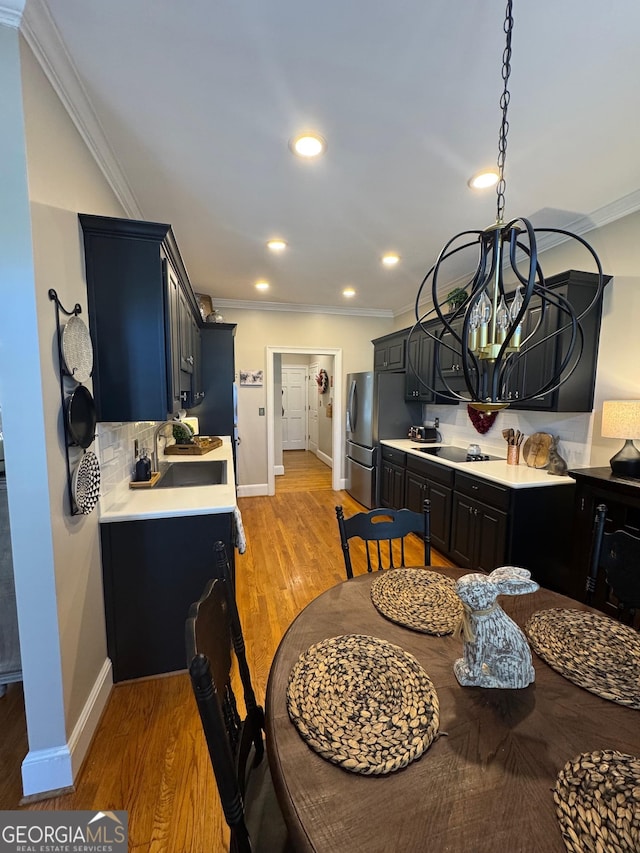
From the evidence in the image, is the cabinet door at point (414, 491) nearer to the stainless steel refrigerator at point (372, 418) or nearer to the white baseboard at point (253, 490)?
the stainless steel refrigerator at point (372, 418)

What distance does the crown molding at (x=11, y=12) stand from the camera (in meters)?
1.05

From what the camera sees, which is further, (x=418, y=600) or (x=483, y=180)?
(x=483, y=180)

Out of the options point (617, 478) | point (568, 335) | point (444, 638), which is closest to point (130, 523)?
point (444, 638)

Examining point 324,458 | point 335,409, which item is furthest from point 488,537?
point 324,458

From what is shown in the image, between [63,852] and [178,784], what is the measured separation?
1.25ft

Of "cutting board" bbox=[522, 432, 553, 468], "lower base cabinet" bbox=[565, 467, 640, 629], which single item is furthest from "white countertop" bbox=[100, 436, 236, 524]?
"cutting board" bbox=[522, 432, 553, 468]

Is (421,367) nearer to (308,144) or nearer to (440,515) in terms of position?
(440,515)

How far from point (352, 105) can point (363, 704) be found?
2146 mm

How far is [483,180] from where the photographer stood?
202 centimetres

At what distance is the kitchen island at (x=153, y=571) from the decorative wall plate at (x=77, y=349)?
727mm

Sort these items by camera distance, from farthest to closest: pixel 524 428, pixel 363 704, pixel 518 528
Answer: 1. pixel 524 428
2. pixel 518 528
3. pixel 363 704

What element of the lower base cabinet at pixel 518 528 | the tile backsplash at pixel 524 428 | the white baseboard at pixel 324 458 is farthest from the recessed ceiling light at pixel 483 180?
the white baseboard at pixel 324 458

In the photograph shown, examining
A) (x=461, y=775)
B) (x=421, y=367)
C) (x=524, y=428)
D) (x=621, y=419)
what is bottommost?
(x=461, y=775)

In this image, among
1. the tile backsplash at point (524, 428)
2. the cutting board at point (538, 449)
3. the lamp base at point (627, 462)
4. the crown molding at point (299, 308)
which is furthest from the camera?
the crown molding at point (299, 308)
